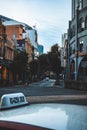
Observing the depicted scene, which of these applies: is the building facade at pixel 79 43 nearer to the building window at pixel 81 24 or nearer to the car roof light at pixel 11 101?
the building window at pixel 81 24

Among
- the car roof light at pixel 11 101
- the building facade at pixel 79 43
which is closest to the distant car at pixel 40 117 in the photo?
the car roof light at pixel 11 101

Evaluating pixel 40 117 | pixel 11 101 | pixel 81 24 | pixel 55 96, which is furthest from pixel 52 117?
pixel 81 24

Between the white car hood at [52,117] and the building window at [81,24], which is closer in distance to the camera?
the white car hood at [52,117]

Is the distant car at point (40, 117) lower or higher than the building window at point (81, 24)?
lower

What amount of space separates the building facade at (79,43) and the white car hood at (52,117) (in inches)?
2332

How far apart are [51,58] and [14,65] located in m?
6.84

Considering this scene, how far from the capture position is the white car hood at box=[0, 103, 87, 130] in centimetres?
286

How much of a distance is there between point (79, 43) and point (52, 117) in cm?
6214

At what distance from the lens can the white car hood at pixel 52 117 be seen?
2.86 meters

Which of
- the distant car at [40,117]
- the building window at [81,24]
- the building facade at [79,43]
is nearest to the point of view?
the distant car at [40,117]

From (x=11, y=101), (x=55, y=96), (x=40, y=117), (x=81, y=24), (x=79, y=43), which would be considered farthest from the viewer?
(x=81, y=24)

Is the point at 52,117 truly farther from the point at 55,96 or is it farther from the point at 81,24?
the point at 81,24

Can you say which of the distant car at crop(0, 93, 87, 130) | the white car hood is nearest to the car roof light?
the distant car at crop(0, 93, 87, 130)

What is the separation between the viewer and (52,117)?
10.2 feet
